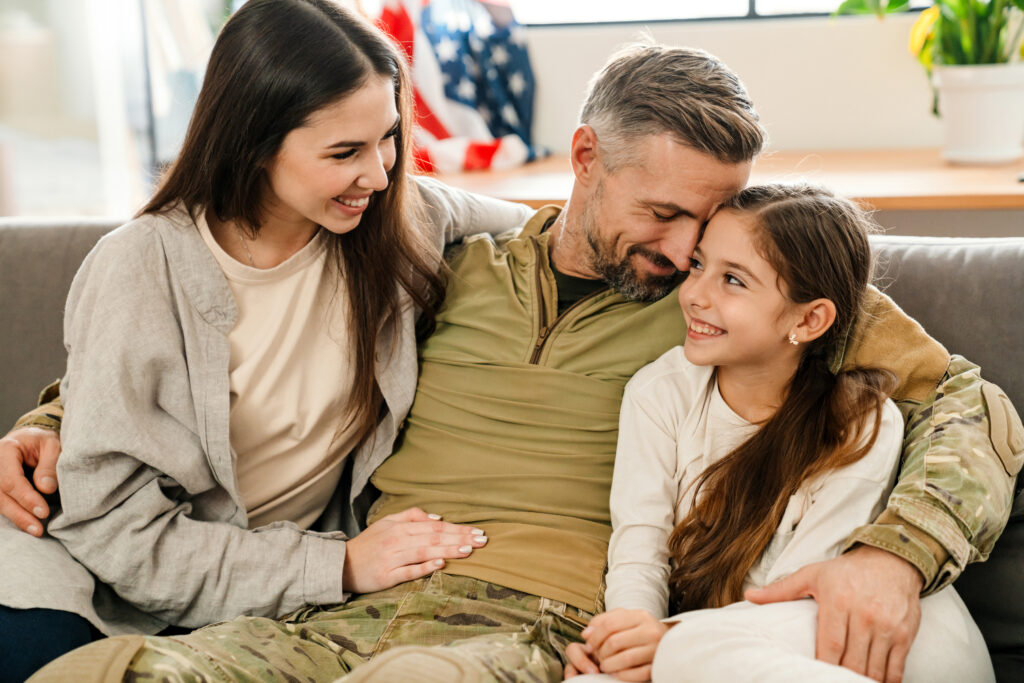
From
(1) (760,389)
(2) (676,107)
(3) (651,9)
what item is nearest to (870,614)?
(1) (760,389)

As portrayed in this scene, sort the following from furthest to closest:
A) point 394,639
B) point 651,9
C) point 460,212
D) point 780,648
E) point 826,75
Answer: point 651,9 → point 826,75 → point 460,212 → point 394,639 → point 780,648

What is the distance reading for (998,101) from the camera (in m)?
2.48

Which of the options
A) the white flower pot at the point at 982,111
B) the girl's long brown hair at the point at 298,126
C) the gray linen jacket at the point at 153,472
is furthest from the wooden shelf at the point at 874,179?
the gray linen jacket at the point at 153,472

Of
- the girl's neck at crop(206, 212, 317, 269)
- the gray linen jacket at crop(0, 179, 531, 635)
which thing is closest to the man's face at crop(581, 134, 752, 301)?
the girl's neck at crop(206, 212, 317, 269)

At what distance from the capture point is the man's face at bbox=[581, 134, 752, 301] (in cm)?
141

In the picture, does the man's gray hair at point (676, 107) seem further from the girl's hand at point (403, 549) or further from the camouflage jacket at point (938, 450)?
the girl's hand at point (403, 549)

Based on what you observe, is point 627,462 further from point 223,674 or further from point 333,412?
Result: point 223,674

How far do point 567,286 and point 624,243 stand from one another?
0.14 meters

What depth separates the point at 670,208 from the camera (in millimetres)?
1425

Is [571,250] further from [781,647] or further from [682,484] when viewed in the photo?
[781,647]

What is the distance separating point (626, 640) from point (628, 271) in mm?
562

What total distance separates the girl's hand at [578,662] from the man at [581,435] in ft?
0.09

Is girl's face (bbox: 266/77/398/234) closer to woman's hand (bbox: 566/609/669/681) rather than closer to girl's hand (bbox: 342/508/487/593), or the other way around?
girl's hand (bbox: 342/508/487/593)

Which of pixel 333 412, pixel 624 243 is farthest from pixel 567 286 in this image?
pixel 333 412
